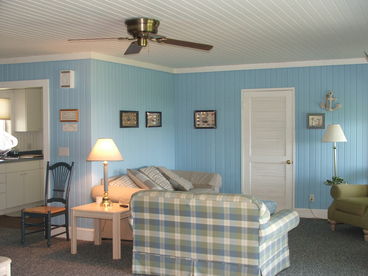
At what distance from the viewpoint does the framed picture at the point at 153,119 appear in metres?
7.11

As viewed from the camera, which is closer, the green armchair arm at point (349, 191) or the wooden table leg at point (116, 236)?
the wooden table leg at point (116, 236)

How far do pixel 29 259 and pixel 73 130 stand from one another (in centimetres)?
167

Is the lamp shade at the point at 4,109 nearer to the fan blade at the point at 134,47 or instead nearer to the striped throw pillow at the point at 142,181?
the striped throw pillow at the point at 142,181

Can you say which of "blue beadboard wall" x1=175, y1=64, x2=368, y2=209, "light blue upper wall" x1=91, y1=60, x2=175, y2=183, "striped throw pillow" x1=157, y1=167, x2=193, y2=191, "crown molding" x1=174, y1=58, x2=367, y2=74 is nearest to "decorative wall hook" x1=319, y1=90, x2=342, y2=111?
"blue beadboard wall" x1=175, y1=64, x2=368, y2=209

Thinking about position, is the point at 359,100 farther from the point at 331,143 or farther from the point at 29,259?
the point at 29,259

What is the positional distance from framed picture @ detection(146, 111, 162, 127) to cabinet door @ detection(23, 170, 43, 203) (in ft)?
7.04

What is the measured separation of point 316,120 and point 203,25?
127 inches

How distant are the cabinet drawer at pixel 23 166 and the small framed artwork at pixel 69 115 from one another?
1.76 m

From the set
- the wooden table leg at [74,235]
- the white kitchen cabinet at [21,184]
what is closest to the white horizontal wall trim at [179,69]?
the white kitchen cabinet at [21,184]

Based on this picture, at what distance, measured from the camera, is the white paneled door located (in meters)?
7.28

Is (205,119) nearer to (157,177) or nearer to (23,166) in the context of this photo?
(157,177)

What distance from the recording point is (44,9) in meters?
A: 3.83

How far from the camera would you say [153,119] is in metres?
7.25

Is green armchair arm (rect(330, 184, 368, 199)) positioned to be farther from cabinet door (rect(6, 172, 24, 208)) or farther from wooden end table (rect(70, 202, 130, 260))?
cabinet door (rect(6, 172, 24, 208))
